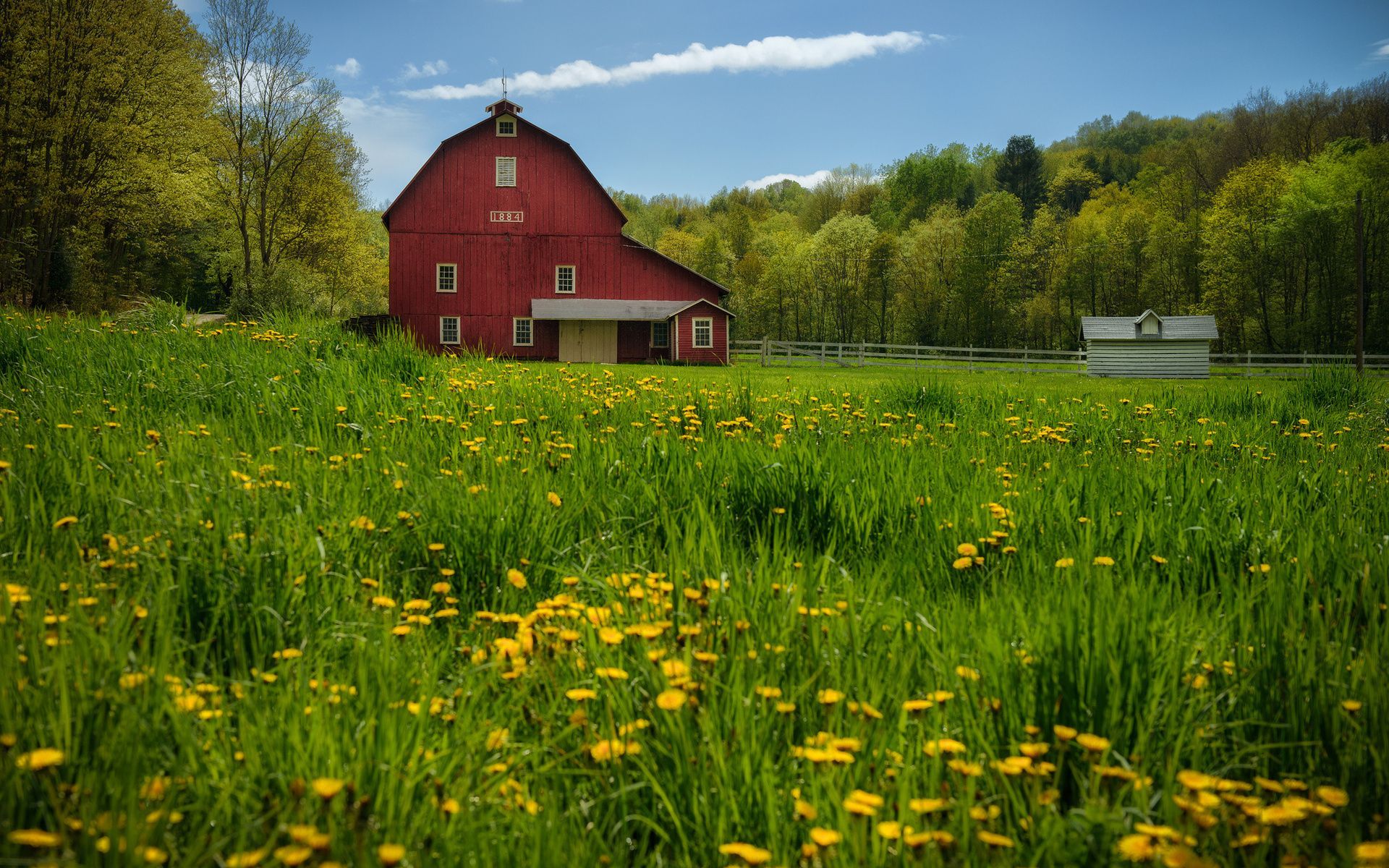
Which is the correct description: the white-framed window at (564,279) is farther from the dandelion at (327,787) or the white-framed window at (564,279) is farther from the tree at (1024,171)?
the tree at (1024,171)

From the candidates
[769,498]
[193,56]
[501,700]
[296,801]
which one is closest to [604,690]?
[501,700]

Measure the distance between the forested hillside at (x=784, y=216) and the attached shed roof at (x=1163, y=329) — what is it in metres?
22.3

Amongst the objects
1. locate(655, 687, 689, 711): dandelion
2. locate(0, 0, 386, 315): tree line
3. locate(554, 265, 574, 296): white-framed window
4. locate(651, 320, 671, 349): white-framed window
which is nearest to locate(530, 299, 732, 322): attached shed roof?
locate(554, 265, 574, 296): white-framed window

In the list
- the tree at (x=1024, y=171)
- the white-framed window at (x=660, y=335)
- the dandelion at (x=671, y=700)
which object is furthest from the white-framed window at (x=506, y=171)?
the tree at (x=1024, y=171)

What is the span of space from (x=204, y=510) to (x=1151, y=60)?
492ft

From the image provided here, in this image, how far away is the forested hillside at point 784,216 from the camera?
2962 centimetres

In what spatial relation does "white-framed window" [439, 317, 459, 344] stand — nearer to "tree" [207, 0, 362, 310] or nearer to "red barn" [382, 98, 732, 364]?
"red barn" [382, 98, 732, 364]

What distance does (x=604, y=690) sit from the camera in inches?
85.6

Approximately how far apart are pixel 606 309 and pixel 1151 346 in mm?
24404

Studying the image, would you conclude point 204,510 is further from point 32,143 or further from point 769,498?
point 32,143

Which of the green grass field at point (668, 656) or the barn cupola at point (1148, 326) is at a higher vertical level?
the barn cupola at point (1148, 326)

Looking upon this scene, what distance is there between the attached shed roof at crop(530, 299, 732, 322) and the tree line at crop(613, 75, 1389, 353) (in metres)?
39.9

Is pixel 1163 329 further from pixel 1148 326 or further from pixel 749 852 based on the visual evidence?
pixel 749 852

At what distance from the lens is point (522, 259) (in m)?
35.7
